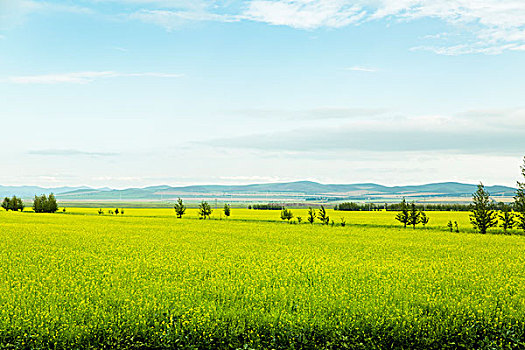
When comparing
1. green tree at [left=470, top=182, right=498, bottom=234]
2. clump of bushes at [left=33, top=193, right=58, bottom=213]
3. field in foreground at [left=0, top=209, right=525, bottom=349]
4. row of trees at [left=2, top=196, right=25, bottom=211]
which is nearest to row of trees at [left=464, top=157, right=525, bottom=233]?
green tree at [left=470, top=182, right=498, bottom=234]

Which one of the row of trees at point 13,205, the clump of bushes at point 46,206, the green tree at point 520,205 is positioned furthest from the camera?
the row of trees at point 13,205

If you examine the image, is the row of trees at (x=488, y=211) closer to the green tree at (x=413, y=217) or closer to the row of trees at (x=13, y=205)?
the green tree at (x=413, y=217)

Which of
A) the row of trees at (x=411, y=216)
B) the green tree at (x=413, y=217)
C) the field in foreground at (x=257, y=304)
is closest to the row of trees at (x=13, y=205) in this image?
the row of trees at (x=411, y=216)

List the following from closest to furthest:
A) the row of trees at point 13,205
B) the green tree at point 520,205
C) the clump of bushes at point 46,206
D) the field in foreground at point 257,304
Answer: the field in foreground at point 257,304, the green tree at point 520,205, the clump of bushes at point 46,206, the row of trees at point 13,205

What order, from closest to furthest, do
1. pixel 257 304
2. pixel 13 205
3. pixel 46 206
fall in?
pixel 257 304
pixel 46 206
pixel 13 205

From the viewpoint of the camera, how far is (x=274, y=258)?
2467 cm

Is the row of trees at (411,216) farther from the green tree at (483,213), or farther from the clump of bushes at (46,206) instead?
the clump of bushes at (46,206)

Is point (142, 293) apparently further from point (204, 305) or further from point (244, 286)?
point (244, 286)

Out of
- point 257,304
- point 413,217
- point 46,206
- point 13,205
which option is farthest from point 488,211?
point 13,205

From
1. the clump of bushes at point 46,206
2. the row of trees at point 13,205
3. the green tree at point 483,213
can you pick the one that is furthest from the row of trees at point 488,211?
the row of trees at point 13,205

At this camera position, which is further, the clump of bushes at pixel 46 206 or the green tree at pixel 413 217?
the clump of bushes at pixel 46 206

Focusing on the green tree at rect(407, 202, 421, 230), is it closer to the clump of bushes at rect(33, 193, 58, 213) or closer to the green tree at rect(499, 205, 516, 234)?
the green tree at rect(499, 205, 516, 234)

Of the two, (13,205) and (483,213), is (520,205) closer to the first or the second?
(483,213)

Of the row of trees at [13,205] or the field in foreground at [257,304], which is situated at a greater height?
the row of trees at [13,205]
